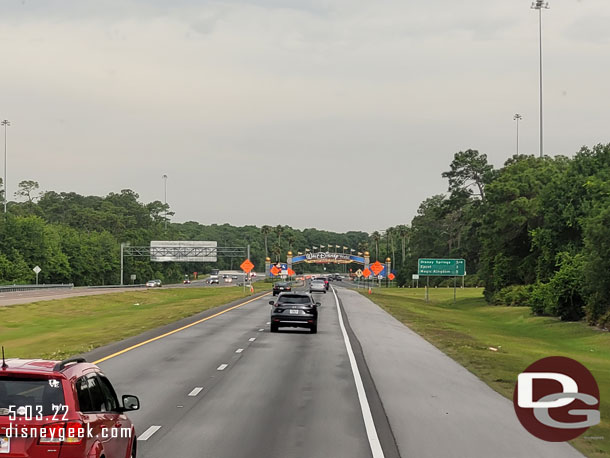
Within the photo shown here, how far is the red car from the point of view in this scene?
7352mm

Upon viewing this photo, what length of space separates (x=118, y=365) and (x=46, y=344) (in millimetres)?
11653

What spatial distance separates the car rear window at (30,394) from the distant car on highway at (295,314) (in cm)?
2962

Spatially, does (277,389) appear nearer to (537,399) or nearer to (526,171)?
(537,399)

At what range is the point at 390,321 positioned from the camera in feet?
165

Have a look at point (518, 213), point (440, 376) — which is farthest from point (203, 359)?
point (518, 213)

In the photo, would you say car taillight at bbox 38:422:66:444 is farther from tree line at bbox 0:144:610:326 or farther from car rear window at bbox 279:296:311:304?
tree line at bbox 0:144:610:326

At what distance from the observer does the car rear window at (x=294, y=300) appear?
37719 millimetres

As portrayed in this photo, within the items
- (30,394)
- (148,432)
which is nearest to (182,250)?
(148,432)

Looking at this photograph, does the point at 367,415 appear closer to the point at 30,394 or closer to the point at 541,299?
the point at 30,394

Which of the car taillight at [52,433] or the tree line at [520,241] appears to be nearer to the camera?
the car taillight at [52,433]

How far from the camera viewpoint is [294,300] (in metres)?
37.9

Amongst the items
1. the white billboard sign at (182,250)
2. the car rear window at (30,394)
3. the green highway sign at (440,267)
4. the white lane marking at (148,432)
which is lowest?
the white lane marking at (148,432)

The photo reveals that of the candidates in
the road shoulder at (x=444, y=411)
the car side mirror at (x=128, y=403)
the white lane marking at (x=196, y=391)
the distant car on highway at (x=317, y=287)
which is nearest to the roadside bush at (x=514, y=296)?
the distant car on highway at (x=317, y=287)

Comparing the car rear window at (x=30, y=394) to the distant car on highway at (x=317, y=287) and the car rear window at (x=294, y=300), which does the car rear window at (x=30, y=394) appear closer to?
the car rear window at (x=294, y=300)
